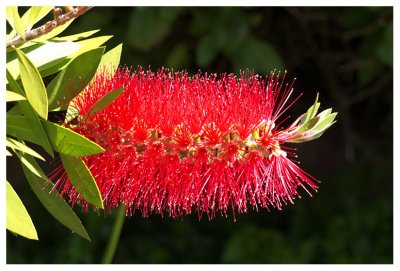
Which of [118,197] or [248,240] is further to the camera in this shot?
[248,240]

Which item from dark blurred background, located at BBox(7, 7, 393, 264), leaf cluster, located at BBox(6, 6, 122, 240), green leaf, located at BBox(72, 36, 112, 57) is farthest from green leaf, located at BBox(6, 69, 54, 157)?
dark blurred background, located at BBox(7, 7, 393, 264)

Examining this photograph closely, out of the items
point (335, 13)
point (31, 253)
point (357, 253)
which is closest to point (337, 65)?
point (335, 13)

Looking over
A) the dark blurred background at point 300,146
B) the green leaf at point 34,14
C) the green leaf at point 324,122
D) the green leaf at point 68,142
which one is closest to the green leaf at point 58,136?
the green leaf at point 68,142

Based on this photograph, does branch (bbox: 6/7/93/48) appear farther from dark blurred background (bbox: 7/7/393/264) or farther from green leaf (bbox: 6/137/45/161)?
dark blurred background (bbox: 7/7/393/264)

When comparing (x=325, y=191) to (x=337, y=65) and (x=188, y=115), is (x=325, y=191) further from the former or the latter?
(x=188, y=115)

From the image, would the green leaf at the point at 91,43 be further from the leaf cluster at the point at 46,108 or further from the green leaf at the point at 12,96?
the green leaf at the point at 12,96
